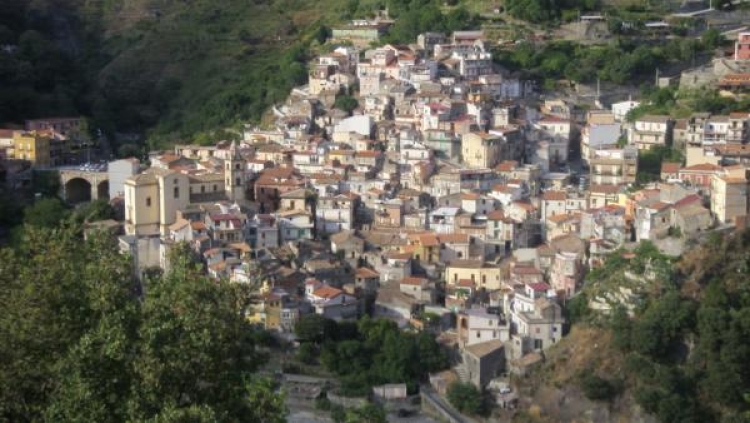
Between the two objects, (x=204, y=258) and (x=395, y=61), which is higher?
(x=395, y=61)

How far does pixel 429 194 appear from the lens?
63.5 feet

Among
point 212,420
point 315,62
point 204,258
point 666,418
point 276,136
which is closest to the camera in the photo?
point 212,420

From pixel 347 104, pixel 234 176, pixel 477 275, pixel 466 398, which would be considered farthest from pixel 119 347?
pixel 347 104

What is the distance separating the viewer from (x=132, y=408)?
6621mm

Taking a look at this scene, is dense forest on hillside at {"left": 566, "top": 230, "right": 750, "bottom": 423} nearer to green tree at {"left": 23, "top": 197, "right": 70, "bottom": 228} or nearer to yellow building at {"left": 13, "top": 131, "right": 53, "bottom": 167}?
green tree at {"left": 23, "top": 197, "right": 70, "bottom": 228}

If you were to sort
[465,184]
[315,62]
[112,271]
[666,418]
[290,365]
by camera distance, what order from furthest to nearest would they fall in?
[315,62]
[465,184]
[290,365]
[666,418]
[112,271]

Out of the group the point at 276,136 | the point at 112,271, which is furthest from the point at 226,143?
the point at 112,271

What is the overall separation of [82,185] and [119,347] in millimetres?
15373

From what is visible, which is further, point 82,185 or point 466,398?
point 82,185

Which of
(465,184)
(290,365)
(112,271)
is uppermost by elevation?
(112,271)

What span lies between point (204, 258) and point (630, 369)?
5.82 meters

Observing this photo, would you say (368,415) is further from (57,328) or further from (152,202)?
(152,202)

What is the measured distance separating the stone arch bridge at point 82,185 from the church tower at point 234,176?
2.72 m

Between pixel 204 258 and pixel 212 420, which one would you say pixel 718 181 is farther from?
pixel 212 420
